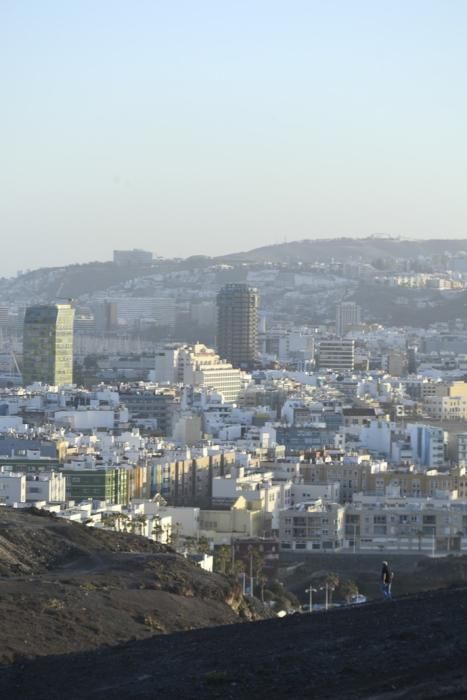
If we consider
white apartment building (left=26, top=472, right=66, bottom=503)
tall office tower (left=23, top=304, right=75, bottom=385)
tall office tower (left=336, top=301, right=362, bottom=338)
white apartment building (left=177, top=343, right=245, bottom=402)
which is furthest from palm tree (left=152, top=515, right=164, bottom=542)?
tall office tower (left=336, top=301, right=362, bottom=338)

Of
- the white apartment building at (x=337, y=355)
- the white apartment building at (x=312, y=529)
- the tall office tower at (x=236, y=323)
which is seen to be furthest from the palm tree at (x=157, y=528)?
the tall office tower at (x=236, y=323)

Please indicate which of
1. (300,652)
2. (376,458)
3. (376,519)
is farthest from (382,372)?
(300,652)

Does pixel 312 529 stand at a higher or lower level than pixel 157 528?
lower

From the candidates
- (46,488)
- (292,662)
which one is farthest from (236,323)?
(292,662)

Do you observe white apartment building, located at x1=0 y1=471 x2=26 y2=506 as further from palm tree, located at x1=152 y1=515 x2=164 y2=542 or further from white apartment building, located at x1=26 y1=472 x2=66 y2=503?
palm tree, located at x1=152 y1=515 x2=164 y2=542

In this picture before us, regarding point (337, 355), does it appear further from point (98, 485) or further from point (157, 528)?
point (157, 528)

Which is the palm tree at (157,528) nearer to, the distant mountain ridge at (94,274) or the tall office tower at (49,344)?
the tall office tower at (49,344)
